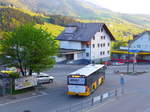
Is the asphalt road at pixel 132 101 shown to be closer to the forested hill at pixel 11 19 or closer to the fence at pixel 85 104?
the fence at pixel 85 104

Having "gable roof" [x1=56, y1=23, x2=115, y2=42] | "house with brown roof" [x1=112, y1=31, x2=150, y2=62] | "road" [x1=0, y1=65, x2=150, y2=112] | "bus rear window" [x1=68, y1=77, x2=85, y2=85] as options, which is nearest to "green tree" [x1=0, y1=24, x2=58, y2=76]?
"road" [x1=0, y1=65, x2=150, y2=112]

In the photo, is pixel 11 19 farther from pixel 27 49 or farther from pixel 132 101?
pixel 132 101

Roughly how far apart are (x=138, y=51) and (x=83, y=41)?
1955cm

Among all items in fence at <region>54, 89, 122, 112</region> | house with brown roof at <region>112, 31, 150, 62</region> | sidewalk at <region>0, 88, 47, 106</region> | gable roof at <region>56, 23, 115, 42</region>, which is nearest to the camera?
fence at <region>54, 89, 122, 112</region>

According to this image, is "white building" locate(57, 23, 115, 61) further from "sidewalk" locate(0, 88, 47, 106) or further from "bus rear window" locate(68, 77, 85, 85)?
"bus rear window" locate(68, 77, 85, 85)

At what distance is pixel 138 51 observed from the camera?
72.0 meters

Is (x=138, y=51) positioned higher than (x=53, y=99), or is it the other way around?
(x=138, y=51)

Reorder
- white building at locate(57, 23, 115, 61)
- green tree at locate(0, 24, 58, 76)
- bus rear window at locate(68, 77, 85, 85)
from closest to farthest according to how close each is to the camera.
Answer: bus rear window at locate(68, 77, 85, 85) < green tree at locate(0, 24, 58, 76) < white building at locate(57, 23, 115, 61)

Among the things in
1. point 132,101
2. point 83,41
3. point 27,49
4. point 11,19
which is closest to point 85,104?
point 132,101

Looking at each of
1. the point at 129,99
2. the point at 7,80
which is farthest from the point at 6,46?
the point at 129,99

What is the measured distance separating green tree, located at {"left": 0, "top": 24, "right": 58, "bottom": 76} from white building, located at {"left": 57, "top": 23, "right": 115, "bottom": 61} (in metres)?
30.3

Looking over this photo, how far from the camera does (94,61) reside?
64.9 m

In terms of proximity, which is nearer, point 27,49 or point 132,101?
point 132,101

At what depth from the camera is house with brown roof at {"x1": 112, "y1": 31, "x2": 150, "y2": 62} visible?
69.0 metres
